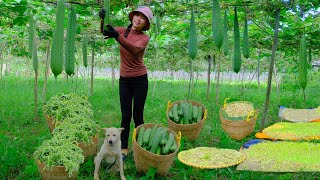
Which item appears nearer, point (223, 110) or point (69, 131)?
point (69, 131)

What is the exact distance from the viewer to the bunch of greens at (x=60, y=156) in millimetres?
3473

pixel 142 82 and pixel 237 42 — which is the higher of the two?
pixel 237 42

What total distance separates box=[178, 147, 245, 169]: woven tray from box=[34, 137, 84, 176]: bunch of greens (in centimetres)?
139

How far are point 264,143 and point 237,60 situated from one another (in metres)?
1.34

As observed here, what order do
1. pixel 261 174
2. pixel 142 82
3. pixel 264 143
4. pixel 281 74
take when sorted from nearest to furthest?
pixel 261 174 < pixel 142 82 < pixel 264 143 < pixel 281 74

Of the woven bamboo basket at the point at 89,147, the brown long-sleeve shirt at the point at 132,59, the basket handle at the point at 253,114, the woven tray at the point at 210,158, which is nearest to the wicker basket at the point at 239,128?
the basket handle at the point at 253,114

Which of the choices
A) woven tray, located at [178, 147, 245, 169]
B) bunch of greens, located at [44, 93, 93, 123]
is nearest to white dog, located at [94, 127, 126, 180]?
woven tray, located at [178, 147, 245, 169]

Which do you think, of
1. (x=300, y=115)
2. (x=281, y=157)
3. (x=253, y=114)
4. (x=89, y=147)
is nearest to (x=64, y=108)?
(x=89, y=147)

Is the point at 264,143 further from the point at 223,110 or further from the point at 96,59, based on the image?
the point at 96,59

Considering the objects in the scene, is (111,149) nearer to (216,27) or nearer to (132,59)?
(132,59)

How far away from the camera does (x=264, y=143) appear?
5270 mm

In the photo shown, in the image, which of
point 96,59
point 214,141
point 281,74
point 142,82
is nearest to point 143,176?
point 142,82

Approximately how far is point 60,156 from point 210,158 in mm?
1901

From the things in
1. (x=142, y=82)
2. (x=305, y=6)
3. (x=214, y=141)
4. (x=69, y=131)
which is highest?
(x=305, y=6)
